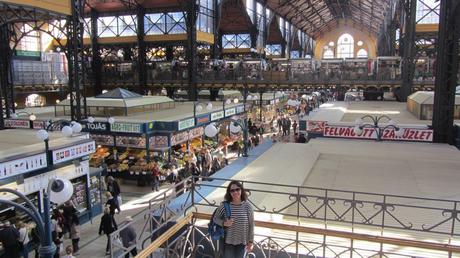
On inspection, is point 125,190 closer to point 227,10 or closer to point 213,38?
point 213,38

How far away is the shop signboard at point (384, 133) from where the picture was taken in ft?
48.4

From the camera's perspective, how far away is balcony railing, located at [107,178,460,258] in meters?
5.57

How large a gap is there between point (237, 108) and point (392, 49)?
20.6 metres

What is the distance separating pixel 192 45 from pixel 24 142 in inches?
781

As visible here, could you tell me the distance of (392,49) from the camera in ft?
129

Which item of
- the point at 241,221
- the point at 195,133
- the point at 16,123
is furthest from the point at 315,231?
the point at 16,123

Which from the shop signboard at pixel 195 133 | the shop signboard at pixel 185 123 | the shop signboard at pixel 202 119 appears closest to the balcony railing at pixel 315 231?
the shop signboard at pixel 185 123

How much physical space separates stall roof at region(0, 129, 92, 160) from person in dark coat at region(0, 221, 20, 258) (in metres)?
1.97

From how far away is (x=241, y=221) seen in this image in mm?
4844

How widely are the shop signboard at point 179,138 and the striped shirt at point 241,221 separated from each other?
14050 mm

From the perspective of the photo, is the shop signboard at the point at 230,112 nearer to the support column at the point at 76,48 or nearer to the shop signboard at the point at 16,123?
the support column at the point at 76,48

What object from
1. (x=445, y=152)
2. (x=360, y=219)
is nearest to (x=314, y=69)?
(x=445, y=152)

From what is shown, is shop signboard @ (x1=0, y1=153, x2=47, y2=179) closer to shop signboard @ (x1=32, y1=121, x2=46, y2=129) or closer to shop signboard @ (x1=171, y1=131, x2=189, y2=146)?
shop signboard @ (x1=171, y1=131, x2=189, y2=146)

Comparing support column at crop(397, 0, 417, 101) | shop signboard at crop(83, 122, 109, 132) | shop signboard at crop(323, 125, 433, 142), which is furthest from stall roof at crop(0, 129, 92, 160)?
support column at crop(397, 0, 417, 101)
